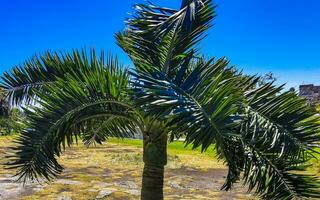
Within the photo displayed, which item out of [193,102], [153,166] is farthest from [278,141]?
[153,166]

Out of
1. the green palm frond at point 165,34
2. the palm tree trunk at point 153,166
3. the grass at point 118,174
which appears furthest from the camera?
the grass at point 118,174

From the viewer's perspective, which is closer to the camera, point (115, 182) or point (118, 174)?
point (115, 182)

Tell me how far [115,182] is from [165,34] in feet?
25.8

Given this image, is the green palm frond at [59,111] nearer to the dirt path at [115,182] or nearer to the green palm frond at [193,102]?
the green palm frond at [193,102]

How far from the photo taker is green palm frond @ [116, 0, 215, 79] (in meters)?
4.52

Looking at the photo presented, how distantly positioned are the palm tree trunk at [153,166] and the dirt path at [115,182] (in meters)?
4.04

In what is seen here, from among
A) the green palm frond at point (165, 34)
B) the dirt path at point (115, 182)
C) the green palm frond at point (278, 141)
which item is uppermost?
the green palm frond at point (165, 34)

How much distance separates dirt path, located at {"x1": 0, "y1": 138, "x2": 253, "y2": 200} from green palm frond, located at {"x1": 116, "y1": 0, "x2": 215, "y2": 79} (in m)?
5.18

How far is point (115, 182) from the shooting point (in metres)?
11.7

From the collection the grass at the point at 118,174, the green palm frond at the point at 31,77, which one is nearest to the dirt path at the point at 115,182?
the grass at the point at 118,174

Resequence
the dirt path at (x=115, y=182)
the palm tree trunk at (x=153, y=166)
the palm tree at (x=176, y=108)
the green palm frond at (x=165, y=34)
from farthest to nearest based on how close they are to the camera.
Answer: the dirt path at (x=115, y=182) < the palm tree trunk at (x=153, y=166) < the green palm frond at (x=165, y=34) < the palm tree at (x=176, y=108)

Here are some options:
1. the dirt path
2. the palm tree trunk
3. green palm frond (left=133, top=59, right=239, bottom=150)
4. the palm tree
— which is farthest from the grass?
green palm frond (left=133, top=59, right=239, bottom=150)

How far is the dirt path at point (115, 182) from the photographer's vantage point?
391 inches

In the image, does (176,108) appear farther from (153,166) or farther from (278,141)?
(153,166)
